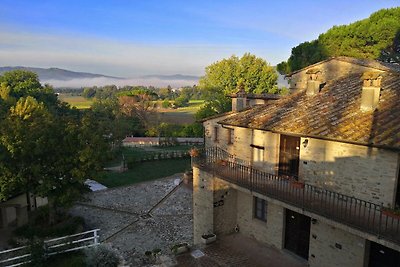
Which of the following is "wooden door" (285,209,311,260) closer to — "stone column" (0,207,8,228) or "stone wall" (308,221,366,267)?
"stone wall" (308,221,366,267)

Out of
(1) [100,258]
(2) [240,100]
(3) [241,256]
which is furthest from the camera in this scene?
(2) [240,100]

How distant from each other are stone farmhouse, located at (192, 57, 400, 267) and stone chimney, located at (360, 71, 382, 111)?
4 cm

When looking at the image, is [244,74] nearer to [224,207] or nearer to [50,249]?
[224,207]

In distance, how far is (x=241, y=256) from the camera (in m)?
14.8

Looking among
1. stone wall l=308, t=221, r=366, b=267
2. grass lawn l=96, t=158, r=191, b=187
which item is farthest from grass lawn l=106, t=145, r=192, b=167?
stone wall l=308, t=221, r=366, b=267

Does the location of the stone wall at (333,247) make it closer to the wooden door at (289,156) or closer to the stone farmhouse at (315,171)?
the stone farmhouse at (315,171)

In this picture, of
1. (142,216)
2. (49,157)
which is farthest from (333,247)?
(49,157)

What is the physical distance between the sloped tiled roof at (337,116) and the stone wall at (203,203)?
312 cm

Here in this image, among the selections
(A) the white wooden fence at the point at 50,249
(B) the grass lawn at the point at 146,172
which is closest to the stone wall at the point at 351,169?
(A) the white wooden fence at the point at 50,249

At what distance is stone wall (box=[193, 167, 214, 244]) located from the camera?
16250mm

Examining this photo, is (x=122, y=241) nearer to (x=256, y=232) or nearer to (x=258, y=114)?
(x=256, y=232)

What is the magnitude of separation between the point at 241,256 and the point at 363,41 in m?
28.0

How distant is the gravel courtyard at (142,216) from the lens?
711 inches

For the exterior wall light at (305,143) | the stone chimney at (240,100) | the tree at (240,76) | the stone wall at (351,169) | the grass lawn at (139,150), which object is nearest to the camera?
the stone wall at (351,169)
